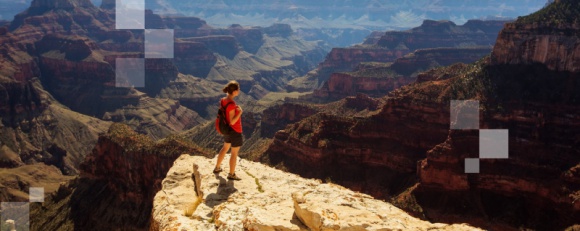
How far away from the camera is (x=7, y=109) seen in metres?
166

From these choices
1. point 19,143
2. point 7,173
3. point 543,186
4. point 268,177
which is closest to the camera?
point 268,177

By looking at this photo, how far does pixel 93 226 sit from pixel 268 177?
66483mm

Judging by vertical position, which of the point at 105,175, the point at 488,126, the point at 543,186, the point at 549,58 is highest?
the point at 549,58

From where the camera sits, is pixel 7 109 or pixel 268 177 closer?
pixel 268 177

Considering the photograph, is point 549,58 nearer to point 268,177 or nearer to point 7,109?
point 268,177

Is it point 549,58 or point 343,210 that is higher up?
point 549,58

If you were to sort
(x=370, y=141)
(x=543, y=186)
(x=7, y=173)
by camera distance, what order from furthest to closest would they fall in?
(x=7, y=173) → (x=370, y=141) → (x=543, y=186)

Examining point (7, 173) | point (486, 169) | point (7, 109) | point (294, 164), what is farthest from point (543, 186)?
point (7, 109)

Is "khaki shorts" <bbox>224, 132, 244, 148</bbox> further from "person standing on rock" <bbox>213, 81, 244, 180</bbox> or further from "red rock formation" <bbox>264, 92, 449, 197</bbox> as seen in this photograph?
"red rock formation" <bbox>264, 92, 449, 197</bbox>
